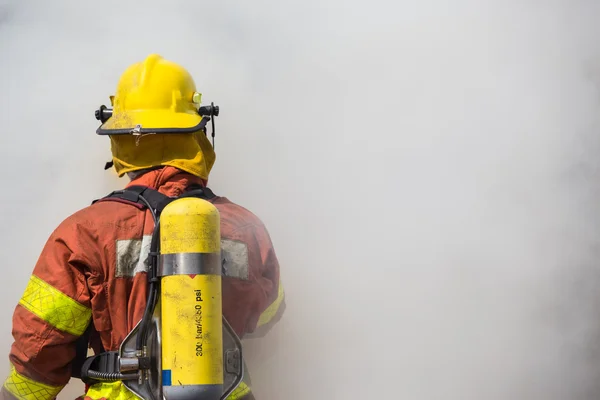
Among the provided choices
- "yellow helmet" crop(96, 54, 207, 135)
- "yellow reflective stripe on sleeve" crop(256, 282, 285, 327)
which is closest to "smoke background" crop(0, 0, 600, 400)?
"yellow reflective stripe on sleeve" crop(256, 282, 285, 327)

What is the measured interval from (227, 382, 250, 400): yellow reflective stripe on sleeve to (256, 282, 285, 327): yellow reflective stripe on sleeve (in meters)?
0.35

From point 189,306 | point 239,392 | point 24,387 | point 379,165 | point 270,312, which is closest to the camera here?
point 189,306

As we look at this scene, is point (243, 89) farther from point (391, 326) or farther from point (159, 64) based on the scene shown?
point (391, 326)

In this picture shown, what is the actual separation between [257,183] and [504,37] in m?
1.65

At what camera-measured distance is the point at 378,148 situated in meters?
4.73

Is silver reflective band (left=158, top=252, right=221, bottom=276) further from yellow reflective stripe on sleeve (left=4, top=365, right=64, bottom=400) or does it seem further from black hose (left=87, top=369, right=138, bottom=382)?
yellow reflective stripe on sleeve (left=4, top=365, right=64, bottom=400)

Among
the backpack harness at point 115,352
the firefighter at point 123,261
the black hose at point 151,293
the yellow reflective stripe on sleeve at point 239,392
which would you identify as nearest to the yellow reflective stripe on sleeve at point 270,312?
the firefighter at point 123,261

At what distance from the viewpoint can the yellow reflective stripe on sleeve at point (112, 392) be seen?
3061mm

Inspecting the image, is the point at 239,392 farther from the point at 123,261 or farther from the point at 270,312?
the point at 123,261

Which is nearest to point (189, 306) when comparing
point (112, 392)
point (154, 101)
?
point (112, 392)

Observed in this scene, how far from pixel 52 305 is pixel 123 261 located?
269mm

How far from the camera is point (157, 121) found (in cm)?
341

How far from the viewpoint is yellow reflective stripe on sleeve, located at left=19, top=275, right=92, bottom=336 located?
302cm

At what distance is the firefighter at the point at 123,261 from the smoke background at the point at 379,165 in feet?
2.83
